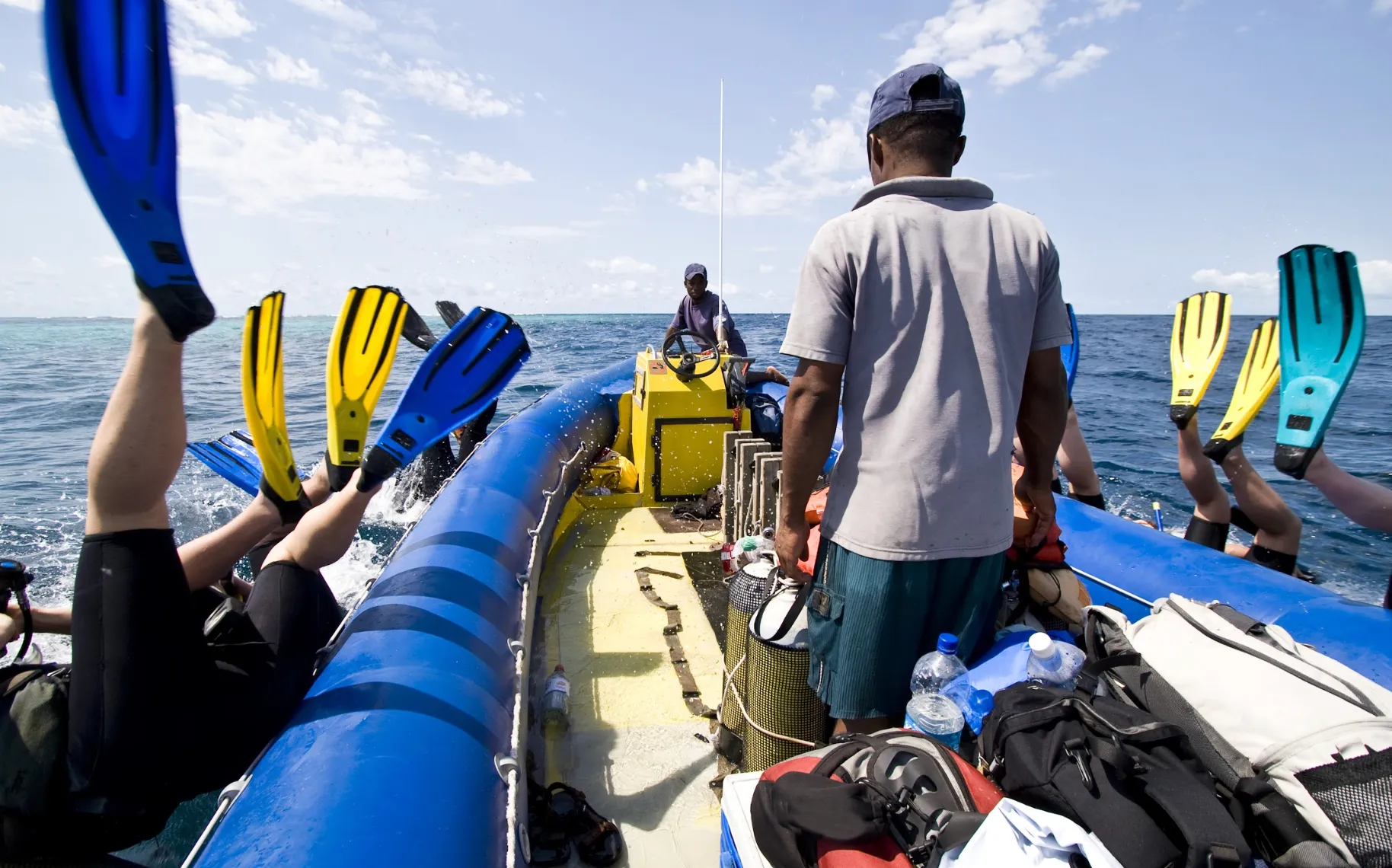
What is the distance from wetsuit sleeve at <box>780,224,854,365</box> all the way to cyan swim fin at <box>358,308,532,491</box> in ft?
4.63

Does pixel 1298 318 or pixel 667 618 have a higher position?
pixel 1298 318

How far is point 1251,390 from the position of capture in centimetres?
287

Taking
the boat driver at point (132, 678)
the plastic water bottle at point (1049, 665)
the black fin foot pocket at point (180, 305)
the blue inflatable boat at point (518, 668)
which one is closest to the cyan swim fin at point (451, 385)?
the blue inflatable boat at point (518, 668)

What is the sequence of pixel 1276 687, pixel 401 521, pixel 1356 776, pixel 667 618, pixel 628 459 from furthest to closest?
1. pixel 401 521
2. pixel 628 459
3. pixel 667 618
4. pixel 1276 687
5. pixel 1356 776

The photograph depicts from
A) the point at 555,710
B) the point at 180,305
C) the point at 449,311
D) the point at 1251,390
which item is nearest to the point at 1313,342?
the point at 1251,390

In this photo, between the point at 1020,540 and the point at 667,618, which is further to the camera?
the point at 667,618

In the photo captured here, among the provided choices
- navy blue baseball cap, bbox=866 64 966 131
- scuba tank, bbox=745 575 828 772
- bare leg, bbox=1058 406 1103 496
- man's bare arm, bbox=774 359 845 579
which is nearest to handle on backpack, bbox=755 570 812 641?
scuba tank, bbox=745 575 828 772

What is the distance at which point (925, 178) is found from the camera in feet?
5.17

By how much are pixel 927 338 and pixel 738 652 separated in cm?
135

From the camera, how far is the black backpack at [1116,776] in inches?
45.1

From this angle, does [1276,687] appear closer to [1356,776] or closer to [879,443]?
[1356,776]

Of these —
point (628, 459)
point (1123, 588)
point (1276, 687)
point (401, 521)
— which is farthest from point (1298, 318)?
point (401, 521)

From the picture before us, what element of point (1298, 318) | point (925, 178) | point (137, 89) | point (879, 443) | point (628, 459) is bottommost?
point (628, 459)

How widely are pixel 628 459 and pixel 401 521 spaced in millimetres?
2605
